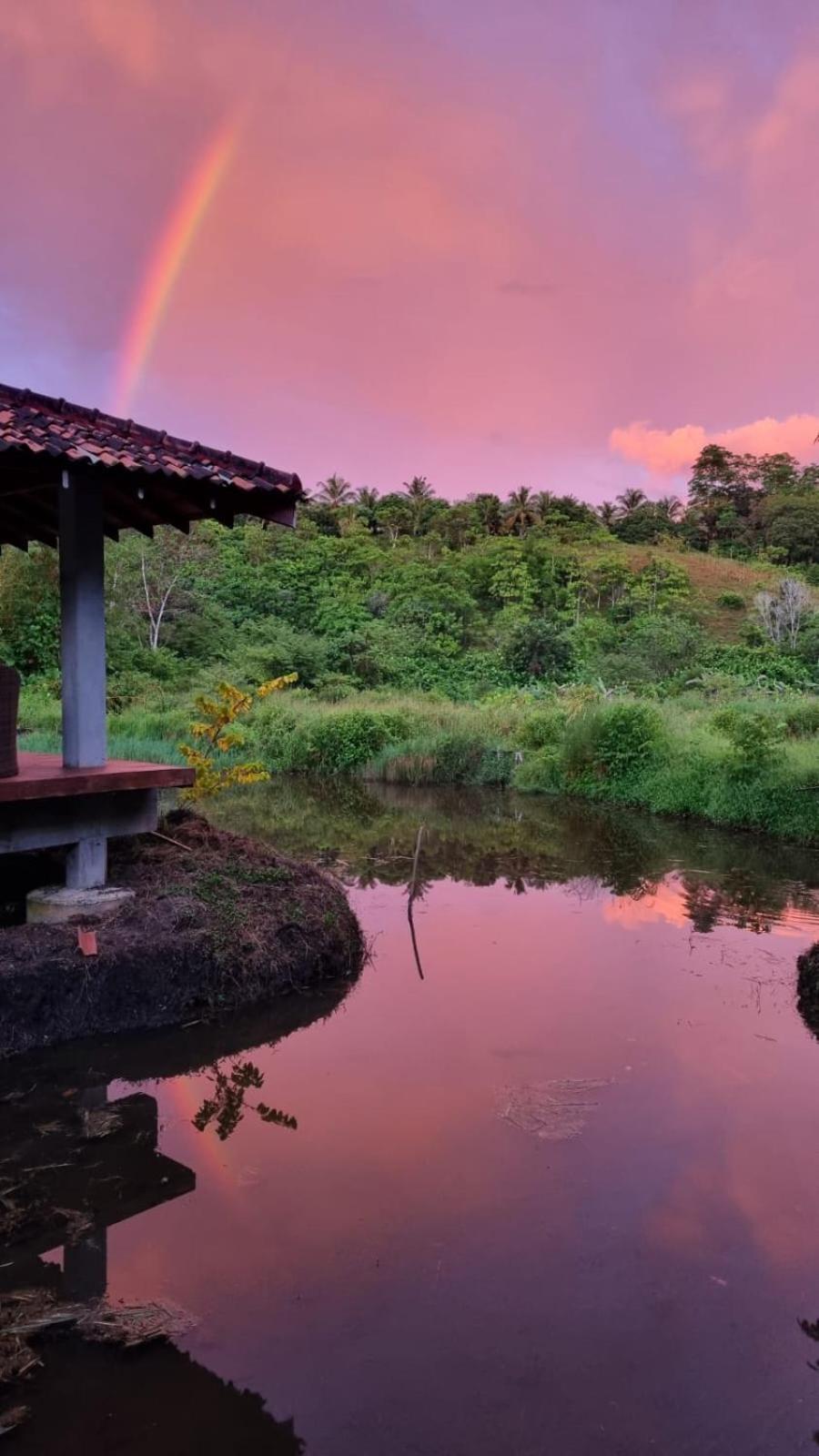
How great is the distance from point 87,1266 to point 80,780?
271 centimetres

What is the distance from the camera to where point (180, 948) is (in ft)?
17.5

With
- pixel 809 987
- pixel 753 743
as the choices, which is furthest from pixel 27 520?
pixel 753 743

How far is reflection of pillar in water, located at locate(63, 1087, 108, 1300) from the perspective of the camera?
309 cm

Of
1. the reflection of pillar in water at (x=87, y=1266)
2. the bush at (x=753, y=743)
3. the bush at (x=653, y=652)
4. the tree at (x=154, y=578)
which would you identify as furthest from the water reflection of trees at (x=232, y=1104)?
the tree at (x=154, y=578)

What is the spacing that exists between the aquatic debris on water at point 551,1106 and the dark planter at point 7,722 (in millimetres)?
3109

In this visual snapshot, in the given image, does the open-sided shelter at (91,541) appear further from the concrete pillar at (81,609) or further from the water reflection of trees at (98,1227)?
the water reflection of trees at (98,1227)

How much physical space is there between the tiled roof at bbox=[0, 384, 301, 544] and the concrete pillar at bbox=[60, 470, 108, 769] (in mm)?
181

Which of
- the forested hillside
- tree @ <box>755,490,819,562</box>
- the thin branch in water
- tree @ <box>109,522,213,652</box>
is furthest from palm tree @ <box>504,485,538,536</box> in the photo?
the thin branch in water

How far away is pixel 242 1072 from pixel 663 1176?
2087 mm

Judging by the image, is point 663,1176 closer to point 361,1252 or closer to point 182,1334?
point 361,1252

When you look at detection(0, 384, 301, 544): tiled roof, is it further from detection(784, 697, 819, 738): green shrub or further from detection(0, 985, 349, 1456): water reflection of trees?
detection(784, 697, 819, 738): green shrub

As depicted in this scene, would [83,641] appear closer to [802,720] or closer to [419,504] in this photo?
[802,720]

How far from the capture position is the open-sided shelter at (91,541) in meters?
5.15

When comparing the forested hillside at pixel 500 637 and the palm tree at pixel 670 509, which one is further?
the palm tree at pixel 670 509
